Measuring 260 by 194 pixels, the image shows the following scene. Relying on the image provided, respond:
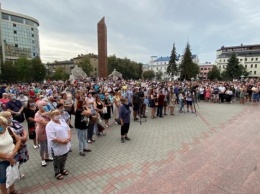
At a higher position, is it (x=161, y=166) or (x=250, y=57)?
(x=250, y=57)

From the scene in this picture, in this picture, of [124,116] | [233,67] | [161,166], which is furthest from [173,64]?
[161,166]

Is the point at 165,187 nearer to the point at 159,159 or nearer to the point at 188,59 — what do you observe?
the point at 159,159

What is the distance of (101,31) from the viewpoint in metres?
33.0

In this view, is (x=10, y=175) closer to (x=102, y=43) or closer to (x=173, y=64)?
(x=102, y=43)

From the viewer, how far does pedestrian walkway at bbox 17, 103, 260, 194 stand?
382cm

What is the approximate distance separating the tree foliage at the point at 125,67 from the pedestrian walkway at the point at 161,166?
2510 inches

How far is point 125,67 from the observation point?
232 ft

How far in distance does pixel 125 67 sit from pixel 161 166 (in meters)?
67.5

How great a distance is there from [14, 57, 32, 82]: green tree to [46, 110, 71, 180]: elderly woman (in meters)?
51.0

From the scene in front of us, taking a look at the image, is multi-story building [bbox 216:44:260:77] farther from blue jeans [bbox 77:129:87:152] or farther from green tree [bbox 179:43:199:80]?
blue jeans [bbox 77:129:87:152]

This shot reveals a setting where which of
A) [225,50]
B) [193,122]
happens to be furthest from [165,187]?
[225,50]

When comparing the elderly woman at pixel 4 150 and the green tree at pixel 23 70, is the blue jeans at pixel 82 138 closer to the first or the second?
the elderly woman at pixel 4 150

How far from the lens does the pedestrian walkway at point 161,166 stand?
3.82 meters

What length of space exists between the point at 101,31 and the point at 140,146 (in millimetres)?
31245
